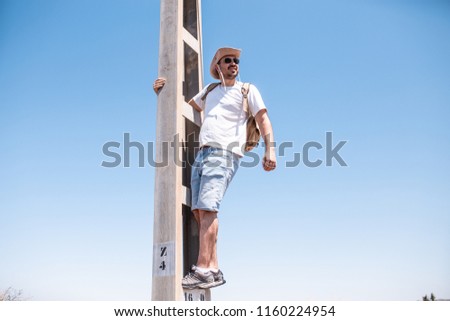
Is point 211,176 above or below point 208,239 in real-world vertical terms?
above

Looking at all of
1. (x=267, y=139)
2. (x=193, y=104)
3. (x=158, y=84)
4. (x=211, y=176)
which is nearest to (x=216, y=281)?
(x=211, y=176)

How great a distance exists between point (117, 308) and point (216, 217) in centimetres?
91

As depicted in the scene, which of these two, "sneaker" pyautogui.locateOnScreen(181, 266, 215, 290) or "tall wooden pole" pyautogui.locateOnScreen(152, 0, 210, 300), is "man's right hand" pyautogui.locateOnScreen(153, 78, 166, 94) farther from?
"sneaker" pyautogui.locateOnScreen(181, 266, 215, 290)

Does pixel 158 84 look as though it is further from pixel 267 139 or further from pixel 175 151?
pixel 267 139

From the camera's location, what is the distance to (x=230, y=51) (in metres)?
3.66

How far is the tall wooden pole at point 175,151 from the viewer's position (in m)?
3.11

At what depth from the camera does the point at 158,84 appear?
354 centimetres

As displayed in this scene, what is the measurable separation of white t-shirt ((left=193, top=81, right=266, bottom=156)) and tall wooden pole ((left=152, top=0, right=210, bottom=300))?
0.18 meters

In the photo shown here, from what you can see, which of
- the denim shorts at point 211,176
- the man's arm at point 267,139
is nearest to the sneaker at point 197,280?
the denim shorts at point 211,176

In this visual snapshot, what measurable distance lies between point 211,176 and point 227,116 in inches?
21.1

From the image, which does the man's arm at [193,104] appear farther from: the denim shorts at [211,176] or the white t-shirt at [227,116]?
the denim shorts at [211,176]

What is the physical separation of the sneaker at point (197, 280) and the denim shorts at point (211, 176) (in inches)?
17.7

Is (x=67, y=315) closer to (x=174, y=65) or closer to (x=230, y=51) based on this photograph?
(x=174, y=65)

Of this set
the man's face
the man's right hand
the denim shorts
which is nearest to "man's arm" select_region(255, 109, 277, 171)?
the denim shorts
